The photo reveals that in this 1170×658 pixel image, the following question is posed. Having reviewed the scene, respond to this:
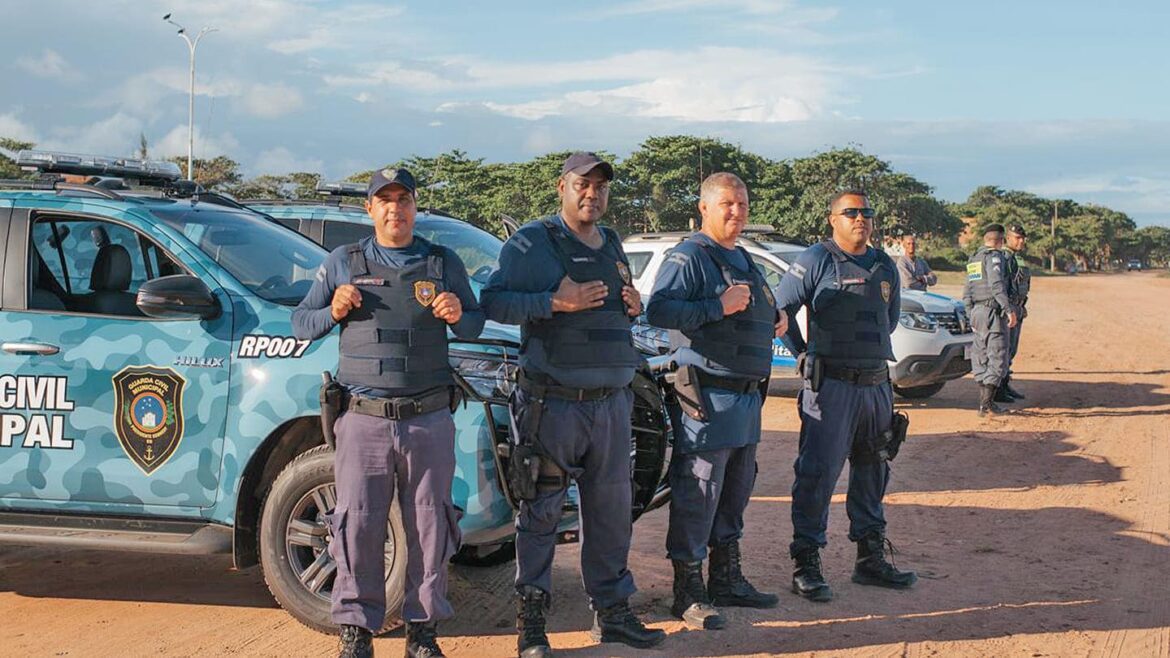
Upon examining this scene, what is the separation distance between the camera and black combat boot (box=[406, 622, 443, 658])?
466 cm

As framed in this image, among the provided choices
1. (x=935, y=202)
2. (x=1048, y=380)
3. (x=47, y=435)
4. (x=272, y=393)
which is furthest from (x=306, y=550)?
(x=935, y=202)

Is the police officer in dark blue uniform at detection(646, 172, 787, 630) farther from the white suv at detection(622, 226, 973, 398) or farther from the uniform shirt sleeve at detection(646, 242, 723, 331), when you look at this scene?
the white suv at detection(622, 226, 973, 398)

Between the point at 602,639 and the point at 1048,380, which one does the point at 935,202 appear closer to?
the point at 1048,380

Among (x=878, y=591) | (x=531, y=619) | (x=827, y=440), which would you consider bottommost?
(x=878, y=591)

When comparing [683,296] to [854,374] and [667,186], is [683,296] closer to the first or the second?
[854,374]

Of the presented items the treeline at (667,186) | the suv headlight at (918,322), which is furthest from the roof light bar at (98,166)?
the treeline at (667,186)

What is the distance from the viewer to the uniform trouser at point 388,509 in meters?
4.54

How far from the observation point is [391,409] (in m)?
4.52

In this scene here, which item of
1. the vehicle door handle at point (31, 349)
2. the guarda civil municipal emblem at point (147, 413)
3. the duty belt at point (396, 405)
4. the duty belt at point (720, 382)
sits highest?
the vehicle door handle at point (31, 349)

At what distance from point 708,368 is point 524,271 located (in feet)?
3.47

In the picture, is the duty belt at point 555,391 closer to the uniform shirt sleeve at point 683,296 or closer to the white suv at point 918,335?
the uniform shirt sleeve at point 683,296

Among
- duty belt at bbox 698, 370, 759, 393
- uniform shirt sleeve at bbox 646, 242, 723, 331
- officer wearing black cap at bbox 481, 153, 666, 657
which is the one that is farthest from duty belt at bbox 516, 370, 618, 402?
duty belt at bbox 698, 370, 759, 393

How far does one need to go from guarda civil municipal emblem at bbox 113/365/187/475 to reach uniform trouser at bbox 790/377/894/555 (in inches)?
116

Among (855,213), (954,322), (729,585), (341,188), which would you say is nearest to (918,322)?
(954,322)
